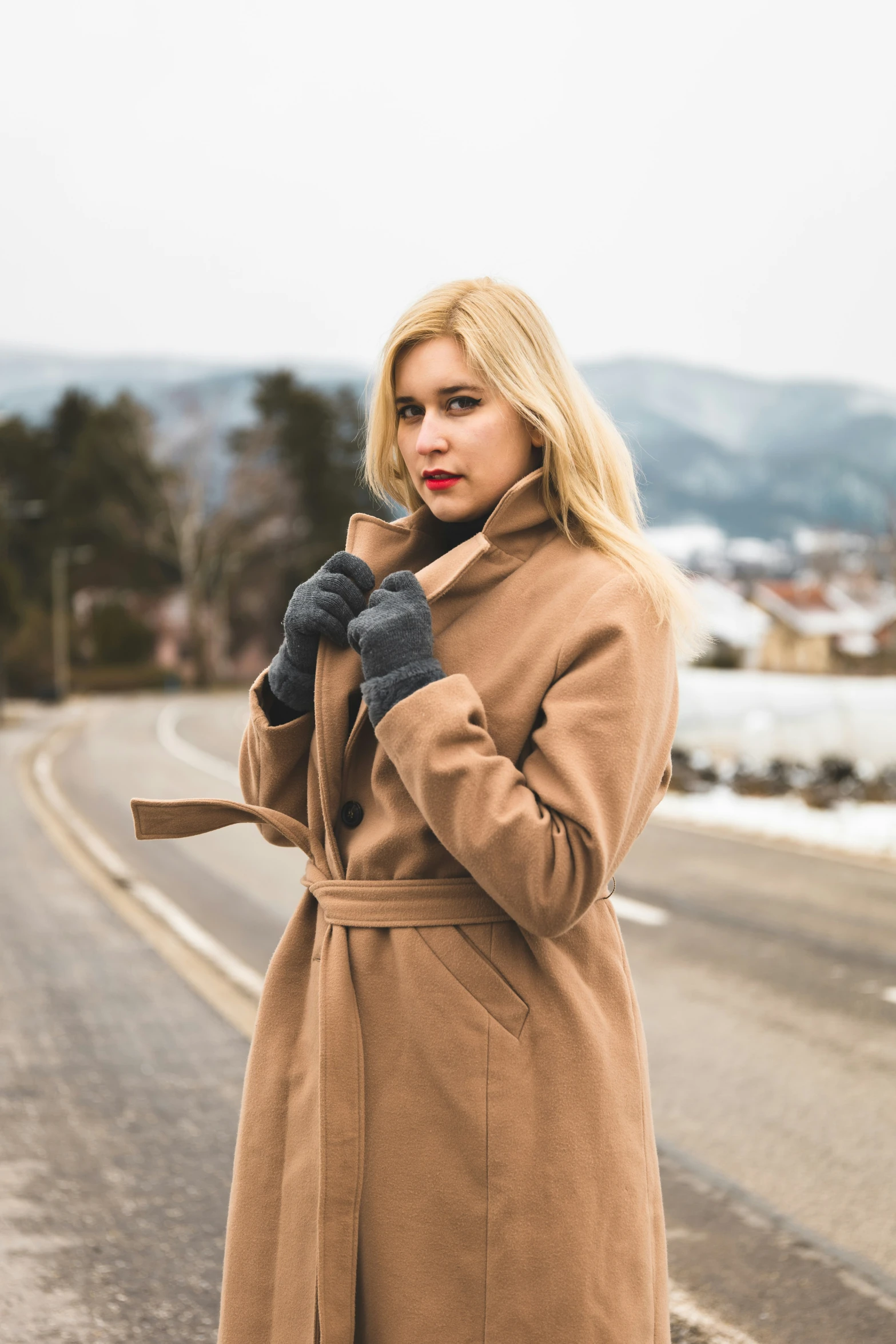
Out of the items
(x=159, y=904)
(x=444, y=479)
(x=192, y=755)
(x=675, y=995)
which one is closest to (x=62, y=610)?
(x=192, y=755)

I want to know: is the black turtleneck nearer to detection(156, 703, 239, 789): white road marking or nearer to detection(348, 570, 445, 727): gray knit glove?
detection(348, 570, 445, 727): gray knit glove

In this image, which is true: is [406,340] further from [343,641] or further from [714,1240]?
[714,1240]

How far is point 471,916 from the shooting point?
5.50 feet

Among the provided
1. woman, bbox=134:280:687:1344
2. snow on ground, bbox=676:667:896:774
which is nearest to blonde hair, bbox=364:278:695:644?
woman, bbox=134:280:687:1344

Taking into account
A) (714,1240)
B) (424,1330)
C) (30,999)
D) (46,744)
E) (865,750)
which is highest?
(424,1330)

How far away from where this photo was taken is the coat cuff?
160 centimetres

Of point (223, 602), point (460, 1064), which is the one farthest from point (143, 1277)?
point (223, 602)

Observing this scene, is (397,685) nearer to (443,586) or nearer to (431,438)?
(443,586)

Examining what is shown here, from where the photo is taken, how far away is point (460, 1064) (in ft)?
5.38

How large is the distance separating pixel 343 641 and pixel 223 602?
55.4 m

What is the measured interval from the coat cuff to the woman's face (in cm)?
31

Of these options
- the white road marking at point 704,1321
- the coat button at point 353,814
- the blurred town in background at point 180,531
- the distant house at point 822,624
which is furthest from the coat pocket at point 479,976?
the blurred town in background at point 180,531

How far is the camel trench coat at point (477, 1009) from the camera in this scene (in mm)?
1578

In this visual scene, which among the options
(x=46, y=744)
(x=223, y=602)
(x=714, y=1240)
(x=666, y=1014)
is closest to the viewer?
(x=714, y=1240)
